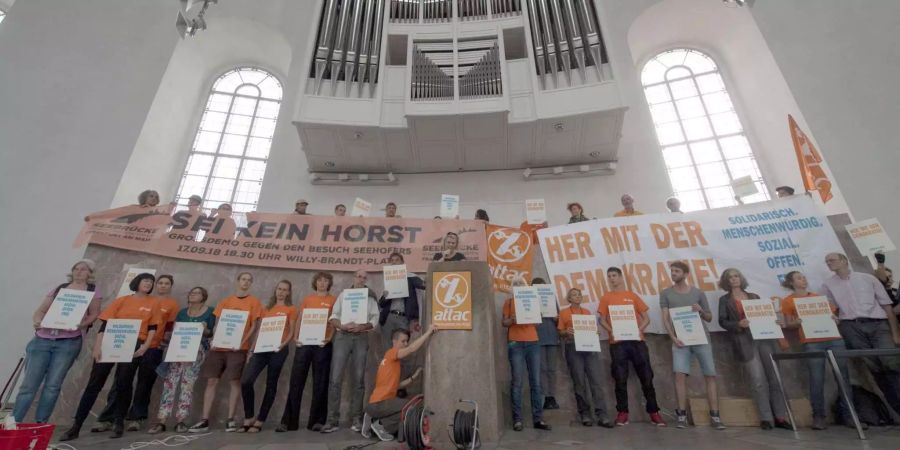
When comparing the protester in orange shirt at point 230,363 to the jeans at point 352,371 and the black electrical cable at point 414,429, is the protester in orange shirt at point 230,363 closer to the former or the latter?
the jeans at point 352,371

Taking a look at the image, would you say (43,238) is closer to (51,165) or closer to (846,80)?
(51,165)

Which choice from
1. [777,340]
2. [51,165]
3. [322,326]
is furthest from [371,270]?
[51,165]

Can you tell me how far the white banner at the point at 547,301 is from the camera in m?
3.89

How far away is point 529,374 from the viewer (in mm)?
3600

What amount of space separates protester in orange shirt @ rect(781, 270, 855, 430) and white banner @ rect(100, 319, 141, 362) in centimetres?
Result: 598

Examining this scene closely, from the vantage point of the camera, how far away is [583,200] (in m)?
7.89

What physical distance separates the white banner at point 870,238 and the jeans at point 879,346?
862mm

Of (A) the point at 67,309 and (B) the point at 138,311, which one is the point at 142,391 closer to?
(B) the point at 138,311

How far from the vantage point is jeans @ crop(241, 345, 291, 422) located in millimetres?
3518

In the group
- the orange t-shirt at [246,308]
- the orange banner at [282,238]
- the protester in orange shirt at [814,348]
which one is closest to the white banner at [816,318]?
the protester in orange shirt at [814,348]

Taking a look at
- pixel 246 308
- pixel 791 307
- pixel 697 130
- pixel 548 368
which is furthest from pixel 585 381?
pixel 697 130

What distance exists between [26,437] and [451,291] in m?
2.55

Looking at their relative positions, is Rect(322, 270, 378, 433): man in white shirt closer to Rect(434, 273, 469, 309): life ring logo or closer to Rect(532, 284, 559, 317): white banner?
Rect(434, 273, 469, 309): life ring logo

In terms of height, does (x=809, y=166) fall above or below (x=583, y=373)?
above
